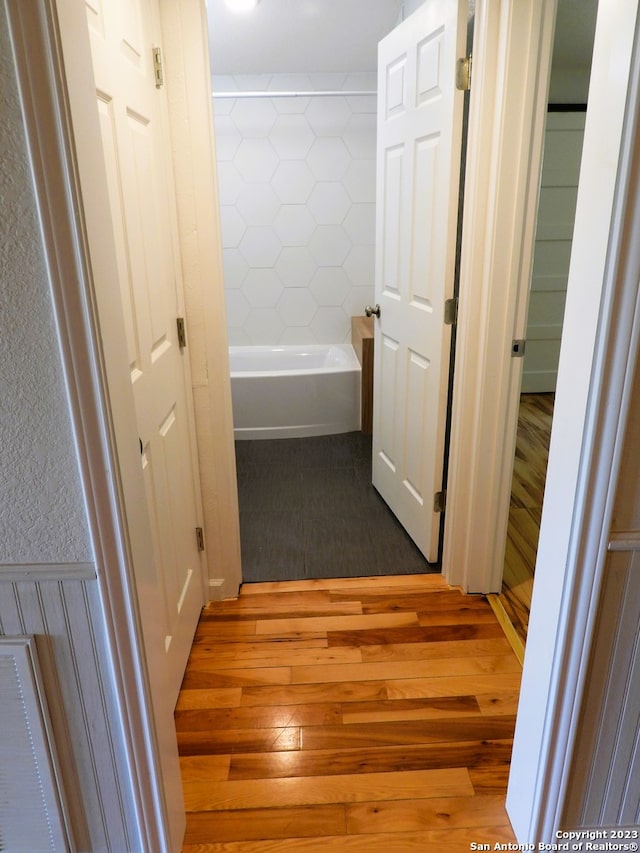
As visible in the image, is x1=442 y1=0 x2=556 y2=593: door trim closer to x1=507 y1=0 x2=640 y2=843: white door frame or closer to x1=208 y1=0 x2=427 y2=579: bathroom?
x1=507 y1=0 x2=640 y2=843: white door frame

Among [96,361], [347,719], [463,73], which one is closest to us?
[96,361]

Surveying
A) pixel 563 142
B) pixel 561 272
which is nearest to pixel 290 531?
pixel 561 272

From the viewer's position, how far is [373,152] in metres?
3.89

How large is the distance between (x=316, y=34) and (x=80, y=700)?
340 centimetres

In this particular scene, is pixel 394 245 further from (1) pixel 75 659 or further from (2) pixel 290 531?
(1) pixel 75 659

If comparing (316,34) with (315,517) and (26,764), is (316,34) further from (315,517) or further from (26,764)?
(26,764)

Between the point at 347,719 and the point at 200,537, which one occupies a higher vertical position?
the point at 200,537

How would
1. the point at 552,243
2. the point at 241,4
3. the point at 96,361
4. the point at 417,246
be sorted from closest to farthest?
the point at 96,361 < the point at 417,246 < the point at 241,4 < the point at 552,243

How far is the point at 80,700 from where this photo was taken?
110cm

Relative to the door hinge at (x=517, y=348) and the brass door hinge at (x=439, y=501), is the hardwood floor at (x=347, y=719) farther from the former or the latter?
the door hinge at (x=517, y=348)

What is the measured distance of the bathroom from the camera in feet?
10.4

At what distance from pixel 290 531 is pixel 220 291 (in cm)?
118

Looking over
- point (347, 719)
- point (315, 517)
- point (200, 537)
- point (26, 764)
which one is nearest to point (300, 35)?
point (315, 517)

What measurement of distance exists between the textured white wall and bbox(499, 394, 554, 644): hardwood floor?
5.19ft
